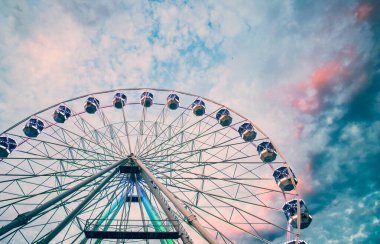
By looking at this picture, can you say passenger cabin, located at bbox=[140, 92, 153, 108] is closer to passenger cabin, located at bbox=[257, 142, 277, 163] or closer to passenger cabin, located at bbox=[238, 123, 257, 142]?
passenger cabin, located at bbox=[238, 123, 257, 142]

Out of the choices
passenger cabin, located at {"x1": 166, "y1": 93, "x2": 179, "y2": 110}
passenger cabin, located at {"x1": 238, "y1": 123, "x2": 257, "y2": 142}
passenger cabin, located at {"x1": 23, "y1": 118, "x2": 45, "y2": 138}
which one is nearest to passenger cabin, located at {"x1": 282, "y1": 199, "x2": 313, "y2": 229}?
passenger cabin, located at {"x1": 238, "y1": 123, "x2": 257, "y2": 142}

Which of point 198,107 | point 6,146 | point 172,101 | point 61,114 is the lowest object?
point 6,146

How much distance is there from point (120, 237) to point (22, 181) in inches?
302

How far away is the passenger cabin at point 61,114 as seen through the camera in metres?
19.8

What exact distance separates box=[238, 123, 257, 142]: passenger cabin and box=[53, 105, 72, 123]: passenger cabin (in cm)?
1423

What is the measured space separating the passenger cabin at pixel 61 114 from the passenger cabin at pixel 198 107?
1036 cm

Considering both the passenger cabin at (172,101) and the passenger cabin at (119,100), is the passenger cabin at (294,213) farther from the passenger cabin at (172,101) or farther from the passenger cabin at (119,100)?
the passenger cabin at (119,100)

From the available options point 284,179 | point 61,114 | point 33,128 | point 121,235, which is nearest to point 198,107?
point 284,179

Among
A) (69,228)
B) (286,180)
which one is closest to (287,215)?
(286,180)

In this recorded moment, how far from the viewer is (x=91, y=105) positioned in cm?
2028

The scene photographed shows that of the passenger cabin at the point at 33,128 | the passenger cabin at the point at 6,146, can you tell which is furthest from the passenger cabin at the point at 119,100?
the passenger cabin at the point at 6,146

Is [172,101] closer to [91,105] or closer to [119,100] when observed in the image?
[119,100]

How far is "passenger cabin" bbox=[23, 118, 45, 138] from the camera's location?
60.9 ft

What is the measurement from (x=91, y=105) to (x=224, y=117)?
36.1ft
